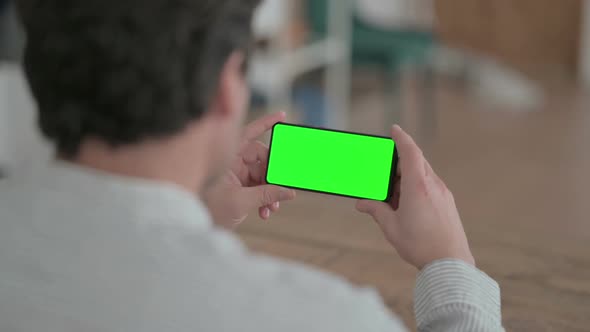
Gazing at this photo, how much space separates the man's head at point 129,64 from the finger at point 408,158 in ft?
0.96

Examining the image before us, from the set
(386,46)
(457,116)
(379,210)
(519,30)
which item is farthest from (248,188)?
(519,30)

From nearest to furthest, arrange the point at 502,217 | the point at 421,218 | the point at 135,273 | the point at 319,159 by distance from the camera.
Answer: the point at 135,273
the point at 421,218
the point at 319,159
the point at 502,217

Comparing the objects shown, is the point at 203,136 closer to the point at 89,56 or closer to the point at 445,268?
the point at 89,56

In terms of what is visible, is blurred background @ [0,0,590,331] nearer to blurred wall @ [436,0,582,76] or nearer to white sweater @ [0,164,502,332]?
blurred wall @ [436,0,582,76]

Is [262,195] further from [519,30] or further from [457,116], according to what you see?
[519,30]

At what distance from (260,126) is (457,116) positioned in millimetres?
3649

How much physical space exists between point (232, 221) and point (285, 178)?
0.09 m

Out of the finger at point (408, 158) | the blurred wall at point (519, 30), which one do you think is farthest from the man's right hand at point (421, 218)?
the blurred wall at point (519, 30)

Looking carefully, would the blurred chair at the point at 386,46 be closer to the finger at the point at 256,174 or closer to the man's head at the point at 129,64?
the finger at the point at 256,174

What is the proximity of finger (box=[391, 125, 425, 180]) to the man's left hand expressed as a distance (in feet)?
0.51

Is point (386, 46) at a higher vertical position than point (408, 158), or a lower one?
lower

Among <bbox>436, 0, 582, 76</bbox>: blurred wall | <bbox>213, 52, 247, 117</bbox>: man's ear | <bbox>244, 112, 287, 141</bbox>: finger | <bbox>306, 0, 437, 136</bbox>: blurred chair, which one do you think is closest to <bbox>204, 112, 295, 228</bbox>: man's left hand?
<bbox>244, 112, 287, 141</bbox>: finger

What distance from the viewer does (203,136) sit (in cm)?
60

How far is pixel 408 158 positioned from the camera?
850mm
